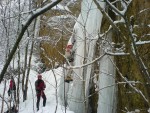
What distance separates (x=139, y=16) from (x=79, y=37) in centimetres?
240

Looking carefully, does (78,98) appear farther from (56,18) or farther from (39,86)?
(56,18)

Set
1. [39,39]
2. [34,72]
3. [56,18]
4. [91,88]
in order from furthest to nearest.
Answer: [34,72]
[39,39]
[56,18]
[91,88]

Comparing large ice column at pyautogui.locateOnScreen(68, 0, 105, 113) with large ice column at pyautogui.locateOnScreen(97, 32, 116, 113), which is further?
large ice column at pyautogui.locateOnScreen(68, 0, 105, 113)

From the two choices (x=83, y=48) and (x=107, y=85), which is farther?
(x=83, y=48)

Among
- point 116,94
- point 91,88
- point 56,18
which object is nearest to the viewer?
point 116,94

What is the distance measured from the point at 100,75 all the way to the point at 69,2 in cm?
957

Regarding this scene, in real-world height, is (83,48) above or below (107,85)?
above

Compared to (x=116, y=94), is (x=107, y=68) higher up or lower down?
higher up

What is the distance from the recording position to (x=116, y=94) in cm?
1209

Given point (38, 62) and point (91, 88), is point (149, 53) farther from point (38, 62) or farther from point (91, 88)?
point (38, 62)

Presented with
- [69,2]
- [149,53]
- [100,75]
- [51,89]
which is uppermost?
[69,2]

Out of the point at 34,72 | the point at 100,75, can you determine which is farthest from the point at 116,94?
the point at 34,72

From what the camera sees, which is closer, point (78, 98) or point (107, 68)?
point (107, 68)

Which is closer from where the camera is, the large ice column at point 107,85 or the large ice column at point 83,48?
the large ice column at point 107,85
